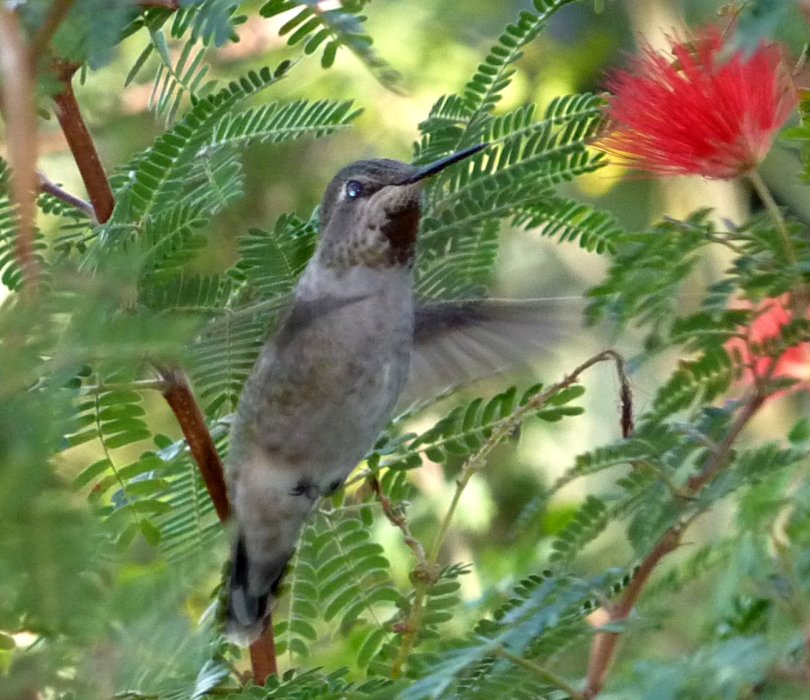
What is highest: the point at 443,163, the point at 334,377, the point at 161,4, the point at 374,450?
the point at 161,4

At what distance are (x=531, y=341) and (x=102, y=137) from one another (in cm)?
131

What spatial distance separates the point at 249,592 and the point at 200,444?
33 cm

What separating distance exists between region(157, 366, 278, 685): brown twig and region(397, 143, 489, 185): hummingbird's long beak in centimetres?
35

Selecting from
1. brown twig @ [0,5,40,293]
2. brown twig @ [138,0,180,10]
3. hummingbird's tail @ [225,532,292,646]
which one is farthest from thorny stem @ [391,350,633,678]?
brown twig @ [0,5,40,293]

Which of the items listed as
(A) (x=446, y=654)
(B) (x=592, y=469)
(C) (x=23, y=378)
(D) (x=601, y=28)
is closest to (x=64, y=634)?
(C) (x=23, y=378)

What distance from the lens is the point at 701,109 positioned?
3.49ft

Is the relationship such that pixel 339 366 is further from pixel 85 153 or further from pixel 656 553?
pixel 656 553

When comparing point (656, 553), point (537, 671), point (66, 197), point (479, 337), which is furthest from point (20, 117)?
point (479, 337)

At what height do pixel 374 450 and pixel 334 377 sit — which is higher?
pixel 334 377

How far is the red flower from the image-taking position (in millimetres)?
1052

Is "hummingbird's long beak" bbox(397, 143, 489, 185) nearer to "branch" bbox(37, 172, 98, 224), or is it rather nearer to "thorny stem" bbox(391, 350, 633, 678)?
"thorny stem" bbox(391, 350, 633, 678)

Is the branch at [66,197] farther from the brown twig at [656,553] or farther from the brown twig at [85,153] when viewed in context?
the brown twig at [656,553]

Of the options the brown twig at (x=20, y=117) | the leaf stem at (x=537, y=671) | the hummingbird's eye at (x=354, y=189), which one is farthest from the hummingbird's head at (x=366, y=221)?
the brown twig at (x=20, y=117)

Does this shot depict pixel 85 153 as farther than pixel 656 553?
Yes
